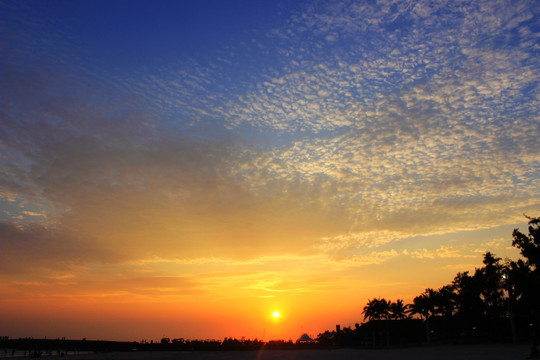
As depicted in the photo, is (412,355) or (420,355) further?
(412,355)

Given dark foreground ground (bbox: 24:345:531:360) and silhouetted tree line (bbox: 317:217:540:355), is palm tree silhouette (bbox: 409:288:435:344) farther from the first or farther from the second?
dark foreground ground (bbox: 24:345:531:360)

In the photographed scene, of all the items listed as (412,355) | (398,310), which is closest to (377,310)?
(398,310)

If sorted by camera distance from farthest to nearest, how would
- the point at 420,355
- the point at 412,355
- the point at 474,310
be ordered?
the point at 474,310, the point at 412,355, the point at 420,355

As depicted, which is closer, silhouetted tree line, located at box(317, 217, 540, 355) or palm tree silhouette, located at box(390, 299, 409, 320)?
silhouetted tree line, located at box(317, 217, 540, 355)

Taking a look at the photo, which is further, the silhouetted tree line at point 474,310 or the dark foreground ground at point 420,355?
the silhouetted tree line at point 474,310

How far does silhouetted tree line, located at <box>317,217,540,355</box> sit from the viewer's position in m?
62.2

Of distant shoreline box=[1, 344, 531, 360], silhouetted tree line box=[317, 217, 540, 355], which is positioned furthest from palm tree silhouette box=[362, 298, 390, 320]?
distant shoreline box=[1, 344, 531, 360]

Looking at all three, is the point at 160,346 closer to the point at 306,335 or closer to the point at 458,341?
the point at 306,335

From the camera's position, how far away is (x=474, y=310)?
8181 cm

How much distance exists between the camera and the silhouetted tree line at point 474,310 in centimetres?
6219

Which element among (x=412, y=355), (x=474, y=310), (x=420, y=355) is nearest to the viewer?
(x=420, y=355)

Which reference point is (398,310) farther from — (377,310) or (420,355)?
(420,355)

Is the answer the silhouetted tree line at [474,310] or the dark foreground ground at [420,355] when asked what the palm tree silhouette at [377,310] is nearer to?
the silhouetted tree line at [474,310]

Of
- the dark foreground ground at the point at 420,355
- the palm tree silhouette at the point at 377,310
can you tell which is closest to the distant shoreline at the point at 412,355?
the dark foreground ground at the point at 420,355
